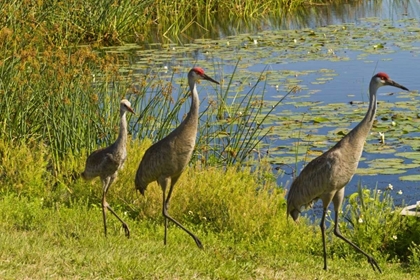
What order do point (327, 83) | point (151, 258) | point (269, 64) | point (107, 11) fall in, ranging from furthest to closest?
point (107, 11) < point (269, 64) < point (327, 83) < point (151, 258)

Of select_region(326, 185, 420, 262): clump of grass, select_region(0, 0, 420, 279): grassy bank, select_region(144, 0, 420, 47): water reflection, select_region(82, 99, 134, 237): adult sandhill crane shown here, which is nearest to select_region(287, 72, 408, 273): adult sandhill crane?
select_region(0, 0, 420, 279): grassy bank

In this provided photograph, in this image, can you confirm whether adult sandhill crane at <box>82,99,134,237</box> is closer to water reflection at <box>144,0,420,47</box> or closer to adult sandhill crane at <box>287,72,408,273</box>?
adult sandhill crane at <box>287,72,408,273</box>

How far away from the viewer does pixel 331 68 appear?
48.0 ft

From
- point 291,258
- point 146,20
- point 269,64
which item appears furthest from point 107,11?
point 291,258

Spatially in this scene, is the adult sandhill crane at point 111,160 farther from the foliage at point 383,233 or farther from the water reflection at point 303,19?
the water reflection at point 303,19

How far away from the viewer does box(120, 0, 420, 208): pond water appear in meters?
9.91

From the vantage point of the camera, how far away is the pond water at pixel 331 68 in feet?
32.5

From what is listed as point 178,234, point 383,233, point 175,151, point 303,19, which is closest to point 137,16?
point 303,19

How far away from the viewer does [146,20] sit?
1803 cm

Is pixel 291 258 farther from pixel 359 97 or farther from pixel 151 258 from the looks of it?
pixel 359 97

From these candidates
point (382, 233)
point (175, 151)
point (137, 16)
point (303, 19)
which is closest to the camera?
point (175, 151)

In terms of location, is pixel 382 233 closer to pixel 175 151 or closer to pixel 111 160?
pixel 175 151

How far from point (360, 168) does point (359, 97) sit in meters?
3.02

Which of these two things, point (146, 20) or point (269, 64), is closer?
point (269, 64)
